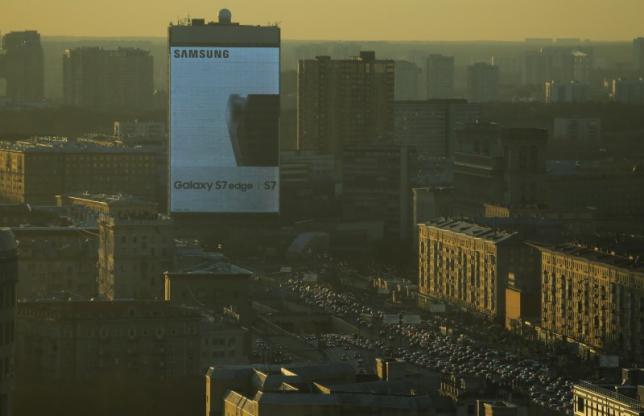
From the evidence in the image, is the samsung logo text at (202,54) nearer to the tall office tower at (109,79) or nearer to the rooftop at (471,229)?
the rooftop at (471,229)

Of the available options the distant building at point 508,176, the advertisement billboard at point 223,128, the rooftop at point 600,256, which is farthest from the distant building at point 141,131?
the rooftop at point 600,256

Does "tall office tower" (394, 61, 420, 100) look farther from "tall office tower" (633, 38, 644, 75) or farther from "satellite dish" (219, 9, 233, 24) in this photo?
"satellite dish" (219, 9, 233, 24)

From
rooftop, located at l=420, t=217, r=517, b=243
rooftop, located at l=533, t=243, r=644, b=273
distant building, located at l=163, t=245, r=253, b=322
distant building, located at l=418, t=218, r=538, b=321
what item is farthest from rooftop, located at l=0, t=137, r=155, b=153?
distant building, located at l=163, t=245, r=253, b=322

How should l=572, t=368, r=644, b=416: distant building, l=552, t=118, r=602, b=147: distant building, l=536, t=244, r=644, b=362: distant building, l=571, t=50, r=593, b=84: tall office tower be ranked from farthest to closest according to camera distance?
l=571, t=50, r=593, b=84: tall office tower, l=552, t=118, r=602, b=147: distant building, l=536, t=244, r=644, b=362: distant building, l=572, t=368, r=644, b=416: distant building

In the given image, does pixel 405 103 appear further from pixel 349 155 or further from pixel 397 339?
pixel 397 339

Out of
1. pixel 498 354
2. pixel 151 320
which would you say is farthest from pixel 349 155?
pixel 151 320

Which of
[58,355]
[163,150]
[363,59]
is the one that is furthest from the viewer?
[363,59]

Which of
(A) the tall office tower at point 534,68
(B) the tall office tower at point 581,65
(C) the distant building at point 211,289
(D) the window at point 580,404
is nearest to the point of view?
(D) the window at point 580,404
